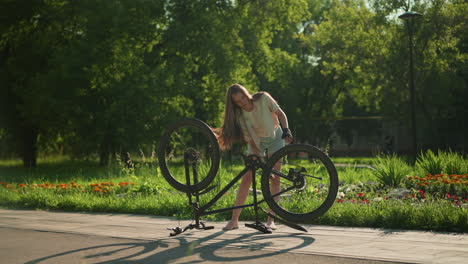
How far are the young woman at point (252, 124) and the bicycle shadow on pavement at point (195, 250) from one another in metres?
0.63

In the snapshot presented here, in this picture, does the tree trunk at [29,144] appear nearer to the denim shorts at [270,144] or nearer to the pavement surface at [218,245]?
the pavement surface at [218,245]

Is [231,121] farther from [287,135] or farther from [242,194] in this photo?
[242,194]

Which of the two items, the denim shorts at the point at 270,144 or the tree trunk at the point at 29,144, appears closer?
the denim shorts at the point at 270,144

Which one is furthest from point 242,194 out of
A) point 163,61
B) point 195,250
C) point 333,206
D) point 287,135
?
point 163,61

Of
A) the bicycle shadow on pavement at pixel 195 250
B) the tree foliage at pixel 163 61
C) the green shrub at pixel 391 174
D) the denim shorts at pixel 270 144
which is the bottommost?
the bicycle shadow on pavement at pixel 195 250

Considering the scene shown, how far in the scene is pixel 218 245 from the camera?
5.11 meters

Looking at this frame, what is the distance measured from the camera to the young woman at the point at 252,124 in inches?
229

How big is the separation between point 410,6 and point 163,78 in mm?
13791

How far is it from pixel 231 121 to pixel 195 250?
158cm

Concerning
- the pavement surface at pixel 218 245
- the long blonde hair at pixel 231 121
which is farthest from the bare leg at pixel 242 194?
the long blonde hair at pixel 231 121

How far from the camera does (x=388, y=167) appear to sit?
940cm

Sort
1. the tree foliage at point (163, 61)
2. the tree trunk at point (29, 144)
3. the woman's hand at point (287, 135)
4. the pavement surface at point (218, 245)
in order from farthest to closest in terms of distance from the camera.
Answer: the tree trunk at point (29, 144) → the tree foliage at point (163, 61) → the woman's hand at point (287, 135) → the pavement surface at point (218, 245)

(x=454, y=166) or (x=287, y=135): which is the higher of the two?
(x=287, y=135)

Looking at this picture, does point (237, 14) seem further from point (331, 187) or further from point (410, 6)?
point (331, 187)
